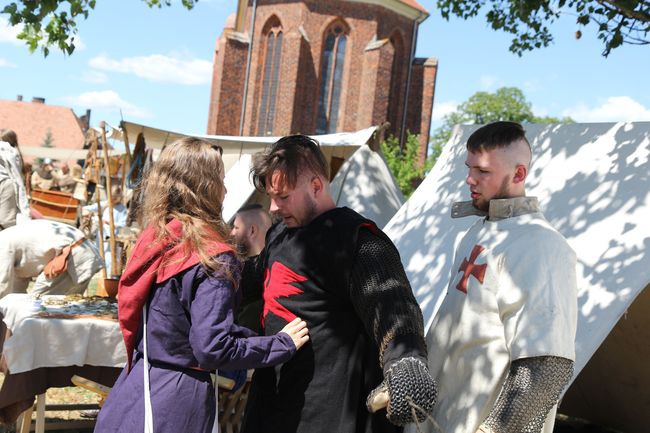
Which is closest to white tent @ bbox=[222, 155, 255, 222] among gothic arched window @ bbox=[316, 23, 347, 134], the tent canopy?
the tent canopy

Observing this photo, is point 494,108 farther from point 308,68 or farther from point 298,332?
point 298,332

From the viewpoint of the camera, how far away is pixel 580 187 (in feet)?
12.2

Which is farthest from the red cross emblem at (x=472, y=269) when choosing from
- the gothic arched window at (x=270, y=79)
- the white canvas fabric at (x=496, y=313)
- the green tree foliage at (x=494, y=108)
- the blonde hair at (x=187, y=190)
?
the green tree foliage at (x=494, y=108)

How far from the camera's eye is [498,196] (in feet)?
6.87

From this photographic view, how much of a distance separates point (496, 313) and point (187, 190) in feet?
3.30

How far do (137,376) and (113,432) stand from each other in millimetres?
190

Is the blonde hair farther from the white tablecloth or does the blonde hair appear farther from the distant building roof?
the distant building roof

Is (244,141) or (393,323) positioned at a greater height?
(244,141)

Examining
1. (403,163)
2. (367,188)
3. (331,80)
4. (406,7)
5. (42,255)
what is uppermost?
(406,7)

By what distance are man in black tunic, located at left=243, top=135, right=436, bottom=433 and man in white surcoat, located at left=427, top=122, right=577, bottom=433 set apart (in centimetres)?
20

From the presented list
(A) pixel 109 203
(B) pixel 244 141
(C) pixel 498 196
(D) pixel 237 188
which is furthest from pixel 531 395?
(B) pixel 244 141

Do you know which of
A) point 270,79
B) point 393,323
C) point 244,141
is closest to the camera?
point 393,323

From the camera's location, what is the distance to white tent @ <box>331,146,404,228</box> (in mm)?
7432

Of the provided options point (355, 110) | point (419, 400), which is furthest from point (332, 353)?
point (355, 110)
